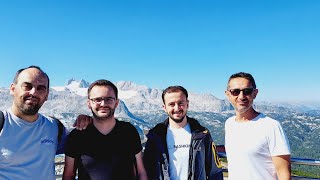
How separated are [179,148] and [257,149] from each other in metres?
1.48

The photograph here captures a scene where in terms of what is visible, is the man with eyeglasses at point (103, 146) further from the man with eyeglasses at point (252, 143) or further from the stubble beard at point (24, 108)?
the man with eyeglasses at point (252, 143)

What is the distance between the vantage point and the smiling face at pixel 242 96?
570 cm

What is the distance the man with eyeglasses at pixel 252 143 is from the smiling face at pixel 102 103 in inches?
97.7

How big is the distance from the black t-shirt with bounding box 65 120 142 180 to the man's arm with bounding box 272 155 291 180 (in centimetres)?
264

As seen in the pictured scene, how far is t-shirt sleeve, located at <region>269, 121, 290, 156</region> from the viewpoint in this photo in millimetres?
4957

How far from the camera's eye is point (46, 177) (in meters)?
4.79

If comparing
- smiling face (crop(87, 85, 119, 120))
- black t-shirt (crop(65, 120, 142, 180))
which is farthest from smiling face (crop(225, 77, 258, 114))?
smiling face (crop(87, 85, 119, 120))

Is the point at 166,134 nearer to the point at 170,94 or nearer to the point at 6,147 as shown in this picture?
the point at 170,94

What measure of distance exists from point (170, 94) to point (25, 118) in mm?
2775

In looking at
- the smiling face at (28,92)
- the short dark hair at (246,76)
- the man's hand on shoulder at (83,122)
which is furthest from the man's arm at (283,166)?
the smiling face at (28,92)

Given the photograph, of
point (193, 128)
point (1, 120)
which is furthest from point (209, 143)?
point (1, 120)

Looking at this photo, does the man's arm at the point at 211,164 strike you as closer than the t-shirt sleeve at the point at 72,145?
No

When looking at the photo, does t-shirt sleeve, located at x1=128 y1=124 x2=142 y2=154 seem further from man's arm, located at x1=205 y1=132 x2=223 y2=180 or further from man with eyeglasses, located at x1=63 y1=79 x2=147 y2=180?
man's arm, located at x1=205 y1=132 x2=223 y2=180

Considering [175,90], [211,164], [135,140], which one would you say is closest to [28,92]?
[135,140]
